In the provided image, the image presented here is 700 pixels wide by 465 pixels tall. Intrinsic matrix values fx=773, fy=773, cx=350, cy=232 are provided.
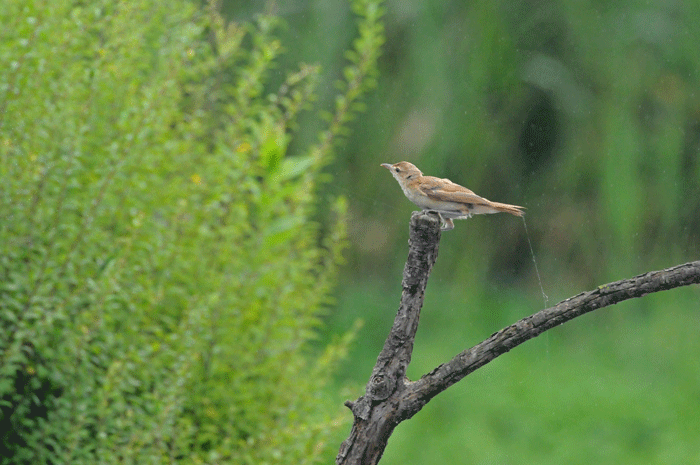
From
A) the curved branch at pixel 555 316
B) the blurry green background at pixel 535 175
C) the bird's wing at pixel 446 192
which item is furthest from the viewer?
the blurry green background at pixel 535 175

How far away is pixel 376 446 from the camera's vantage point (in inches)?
25.0

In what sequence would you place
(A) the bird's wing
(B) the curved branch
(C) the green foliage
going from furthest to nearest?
(C) the green foliage, (A) the bird's wing, (B) the curved branch

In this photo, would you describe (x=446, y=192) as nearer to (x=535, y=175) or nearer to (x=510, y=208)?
(x=510, y=208)

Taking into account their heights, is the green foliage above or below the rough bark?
above

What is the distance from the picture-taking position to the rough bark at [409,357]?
59cm

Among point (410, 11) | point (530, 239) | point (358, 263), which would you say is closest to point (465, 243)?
point (530, 239)

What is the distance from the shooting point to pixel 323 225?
3145 millimetres

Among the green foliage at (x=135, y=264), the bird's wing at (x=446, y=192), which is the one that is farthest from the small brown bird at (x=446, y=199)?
the green foliage at (x=135, y=264)

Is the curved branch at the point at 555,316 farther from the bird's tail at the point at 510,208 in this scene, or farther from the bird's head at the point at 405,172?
the bird's head at the point at 405,172

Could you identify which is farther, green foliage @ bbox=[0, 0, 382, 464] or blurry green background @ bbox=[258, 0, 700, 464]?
blurry green background @ bbox=[258, 0, 700, 464]

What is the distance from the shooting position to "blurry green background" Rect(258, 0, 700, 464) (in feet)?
8.97

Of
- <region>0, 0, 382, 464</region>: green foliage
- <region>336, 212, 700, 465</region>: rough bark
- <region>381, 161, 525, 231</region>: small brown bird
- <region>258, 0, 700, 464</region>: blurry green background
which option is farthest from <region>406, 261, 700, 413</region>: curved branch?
<region>258, 0, 700, 464</region>: blurry green background

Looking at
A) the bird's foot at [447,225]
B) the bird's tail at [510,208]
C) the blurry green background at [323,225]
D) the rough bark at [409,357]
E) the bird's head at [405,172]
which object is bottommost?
the rough bark at [409,357]

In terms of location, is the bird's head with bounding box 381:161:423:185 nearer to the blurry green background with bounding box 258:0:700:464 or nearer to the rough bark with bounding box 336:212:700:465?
the rough bark with bounding box 336:212:700:465
